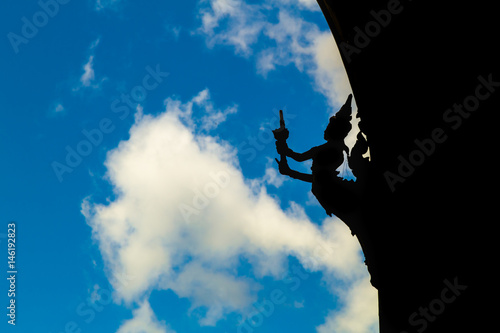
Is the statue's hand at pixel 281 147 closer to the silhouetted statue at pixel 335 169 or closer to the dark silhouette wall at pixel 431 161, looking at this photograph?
the silhouetted statue at pixel 335 169

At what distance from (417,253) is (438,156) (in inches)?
42.1

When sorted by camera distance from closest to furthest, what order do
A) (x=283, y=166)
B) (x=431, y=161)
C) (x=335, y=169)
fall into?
1. (x=431, y=161)
2. (x=335, y=169)
3. (x=283, y=166)

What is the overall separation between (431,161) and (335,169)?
141 cm

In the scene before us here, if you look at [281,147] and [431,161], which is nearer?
[431,161]

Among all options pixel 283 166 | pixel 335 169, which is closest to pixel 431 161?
pixel 335 169

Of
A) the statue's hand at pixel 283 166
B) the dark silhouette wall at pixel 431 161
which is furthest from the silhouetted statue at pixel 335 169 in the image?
the dark silhouette wall at pixel 431 161

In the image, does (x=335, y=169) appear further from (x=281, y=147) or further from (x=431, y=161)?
(x=431, y=161)

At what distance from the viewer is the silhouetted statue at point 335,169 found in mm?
5852

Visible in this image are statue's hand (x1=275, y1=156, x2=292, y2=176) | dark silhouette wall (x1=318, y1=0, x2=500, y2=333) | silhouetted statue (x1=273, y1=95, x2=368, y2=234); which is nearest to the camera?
dark silhouette wall (x1=318, y1=0, x2=500, y2=333)

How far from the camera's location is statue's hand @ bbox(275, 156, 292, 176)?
6858 mm

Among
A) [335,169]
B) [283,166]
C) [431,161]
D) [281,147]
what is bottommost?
[431,161]

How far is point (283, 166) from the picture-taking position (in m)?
6.96

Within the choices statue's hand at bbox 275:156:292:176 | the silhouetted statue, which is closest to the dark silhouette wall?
the silhouetted statue

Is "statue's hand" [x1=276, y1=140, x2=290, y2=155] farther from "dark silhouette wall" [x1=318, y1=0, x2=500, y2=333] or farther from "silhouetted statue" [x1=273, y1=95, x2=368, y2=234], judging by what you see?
"dark silhouette wall" [x1=318, y1=0, x2=500, y2=333]
